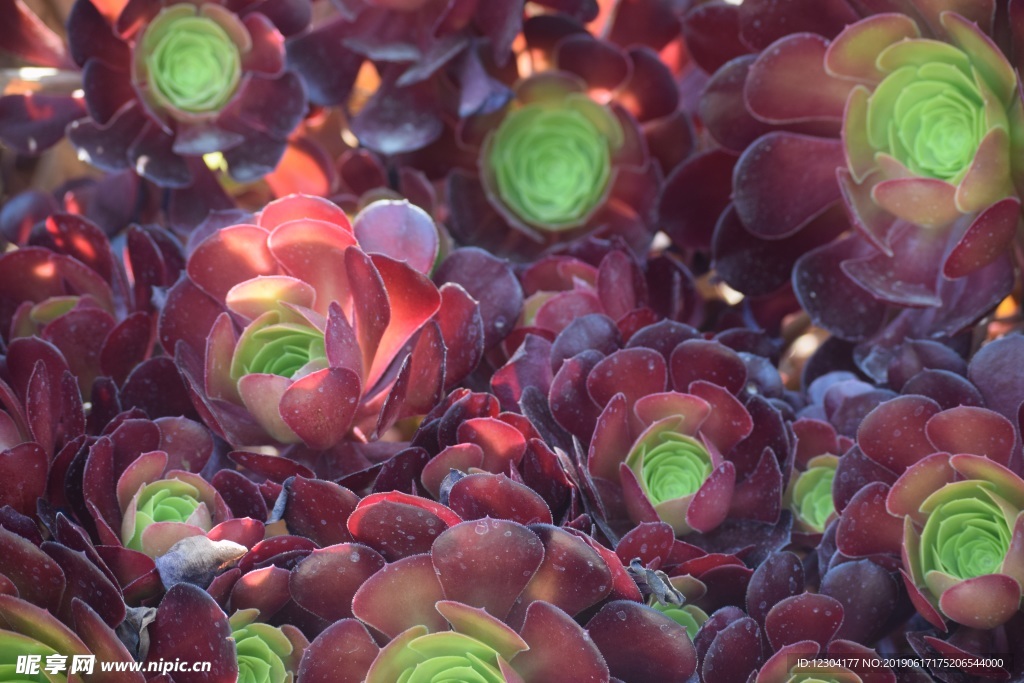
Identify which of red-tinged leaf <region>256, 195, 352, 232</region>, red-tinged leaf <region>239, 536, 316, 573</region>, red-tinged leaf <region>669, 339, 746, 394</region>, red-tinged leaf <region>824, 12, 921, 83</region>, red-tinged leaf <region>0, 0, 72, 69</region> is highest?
red-tinged leaf <region>824, 12, 921, 83</region>

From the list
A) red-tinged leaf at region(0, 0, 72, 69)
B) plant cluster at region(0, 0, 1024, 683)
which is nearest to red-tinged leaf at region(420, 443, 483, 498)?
plant cluster at region(0, 0, 1024, 683)

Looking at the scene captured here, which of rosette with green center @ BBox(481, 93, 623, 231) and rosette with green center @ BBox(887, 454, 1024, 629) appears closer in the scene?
rosette with green center @ BBox(887, 454, 1024, 629)

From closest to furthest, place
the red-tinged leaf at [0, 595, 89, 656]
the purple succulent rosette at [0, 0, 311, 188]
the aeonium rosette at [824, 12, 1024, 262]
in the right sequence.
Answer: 1. the red-tinged leaf at [0, 595, 89, 656]
2. the aeonium rosette at [824, 12, 1024, 262]
3. the purple succulent rosette at [0, 0, 311, 188]

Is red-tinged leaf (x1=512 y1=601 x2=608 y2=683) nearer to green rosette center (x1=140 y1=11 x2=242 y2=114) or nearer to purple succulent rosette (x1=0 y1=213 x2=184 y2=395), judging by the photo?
purple succulent rosette (x1=0 y1=213 x2=184 y2=395)

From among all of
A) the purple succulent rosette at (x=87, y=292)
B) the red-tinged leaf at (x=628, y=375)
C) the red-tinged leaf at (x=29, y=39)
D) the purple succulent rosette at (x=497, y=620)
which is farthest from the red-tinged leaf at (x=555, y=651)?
the red-tinged leaf at (x=29, y=39)

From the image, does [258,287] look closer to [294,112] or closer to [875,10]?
[294,112]

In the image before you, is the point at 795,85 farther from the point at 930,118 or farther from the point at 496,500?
the point at 496,500
